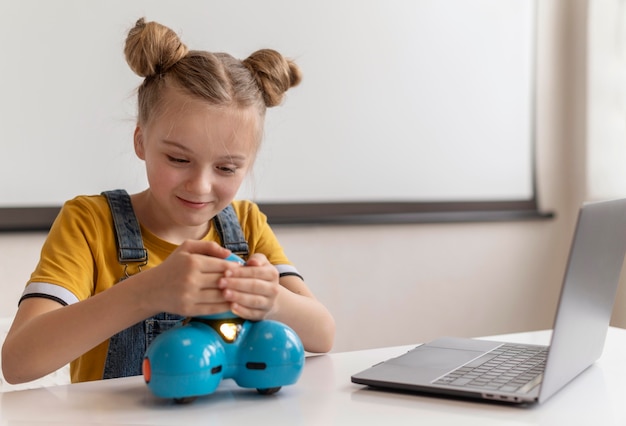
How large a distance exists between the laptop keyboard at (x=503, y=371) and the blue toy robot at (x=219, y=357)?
0.19 metres

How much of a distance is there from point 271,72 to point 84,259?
0.41m

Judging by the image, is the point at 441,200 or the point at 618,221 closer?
the point at 618,221

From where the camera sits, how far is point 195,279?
84 cm

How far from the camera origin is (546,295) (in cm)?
266

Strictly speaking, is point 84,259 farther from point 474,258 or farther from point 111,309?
point 474,258

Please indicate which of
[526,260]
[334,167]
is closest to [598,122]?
[526,260]

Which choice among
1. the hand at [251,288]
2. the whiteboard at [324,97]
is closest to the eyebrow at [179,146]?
the hand at [251,288]

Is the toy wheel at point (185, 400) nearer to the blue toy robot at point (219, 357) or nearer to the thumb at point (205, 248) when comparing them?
the blue toy robot at point (219, 357)

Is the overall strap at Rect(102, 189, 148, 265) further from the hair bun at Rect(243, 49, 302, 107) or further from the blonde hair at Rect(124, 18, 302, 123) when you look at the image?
the hair bun at Rect(243, 49, 302, 107)

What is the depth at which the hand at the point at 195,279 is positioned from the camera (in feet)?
2.75

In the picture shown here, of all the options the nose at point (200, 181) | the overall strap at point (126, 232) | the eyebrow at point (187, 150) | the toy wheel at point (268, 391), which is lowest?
the toy wheel at point (268, 391)

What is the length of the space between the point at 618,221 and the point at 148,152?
0.67 m

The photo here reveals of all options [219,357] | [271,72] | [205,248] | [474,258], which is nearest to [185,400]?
[219,357]

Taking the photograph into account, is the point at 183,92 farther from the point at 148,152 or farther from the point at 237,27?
the point at 237,27
